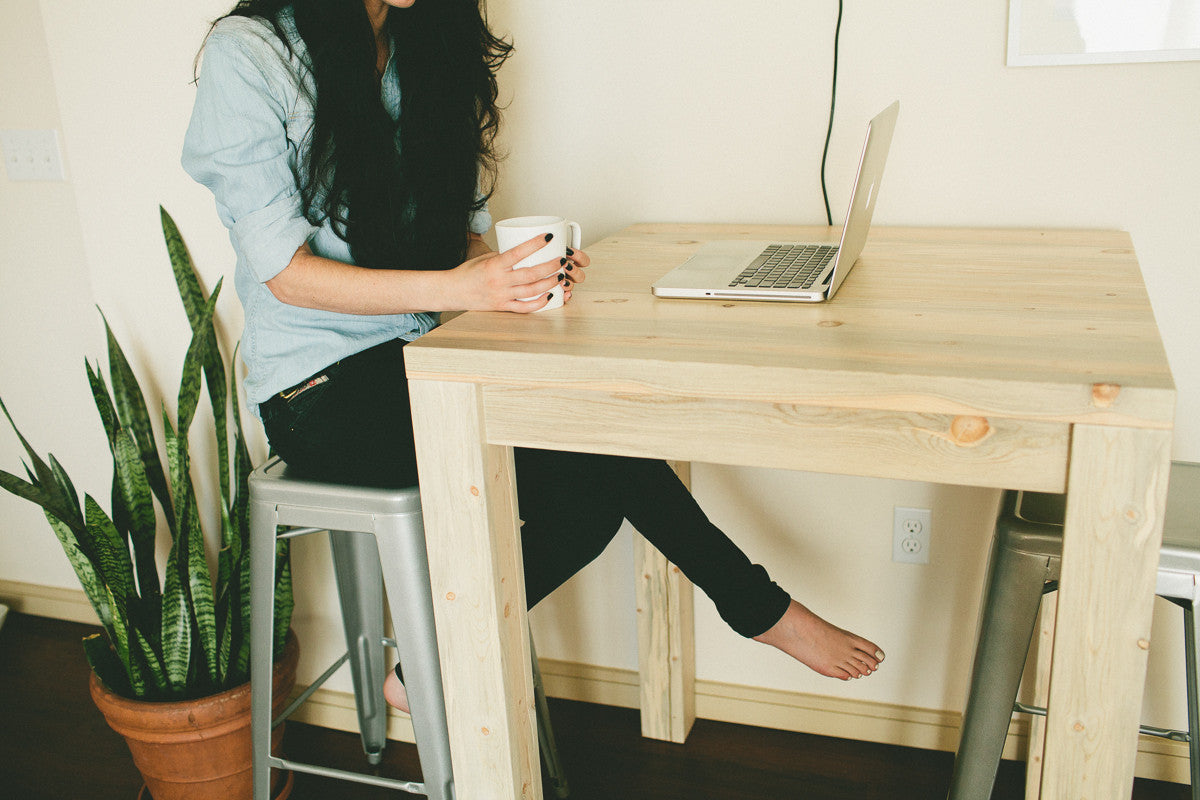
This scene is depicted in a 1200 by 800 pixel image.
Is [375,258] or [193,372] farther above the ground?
[375,258]

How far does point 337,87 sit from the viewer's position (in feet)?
3.80

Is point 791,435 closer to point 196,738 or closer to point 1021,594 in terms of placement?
point 1021,594

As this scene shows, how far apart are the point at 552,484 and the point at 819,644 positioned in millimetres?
430

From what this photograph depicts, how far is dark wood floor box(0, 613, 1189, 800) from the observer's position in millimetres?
1559

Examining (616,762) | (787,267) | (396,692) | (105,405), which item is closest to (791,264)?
(787,267)

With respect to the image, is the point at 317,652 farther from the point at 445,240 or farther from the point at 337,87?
the point at 337,87

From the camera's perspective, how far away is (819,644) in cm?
128

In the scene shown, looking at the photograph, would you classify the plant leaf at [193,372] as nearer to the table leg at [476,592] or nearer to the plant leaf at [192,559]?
the plant leaf at [192,559]

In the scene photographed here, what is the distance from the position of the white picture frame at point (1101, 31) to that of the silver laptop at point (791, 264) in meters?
0.26

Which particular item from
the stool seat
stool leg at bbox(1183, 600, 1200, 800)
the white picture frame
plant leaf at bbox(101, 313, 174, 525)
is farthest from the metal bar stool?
the white picture frame

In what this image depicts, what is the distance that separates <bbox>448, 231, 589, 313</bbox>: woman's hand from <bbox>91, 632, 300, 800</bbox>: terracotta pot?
0.89m

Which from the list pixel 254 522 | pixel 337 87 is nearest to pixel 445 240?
pixel 337 87

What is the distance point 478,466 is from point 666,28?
0.84 metres

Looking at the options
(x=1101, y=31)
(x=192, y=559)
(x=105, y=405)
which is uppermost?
(x=1101, y=31)
